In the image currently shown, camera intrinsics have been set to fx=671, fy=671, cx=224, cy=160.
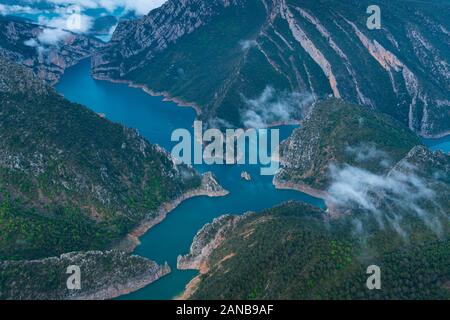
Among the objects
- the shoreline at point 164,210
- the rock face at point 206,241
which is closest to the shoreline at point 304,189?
the shoreline at point 164,210

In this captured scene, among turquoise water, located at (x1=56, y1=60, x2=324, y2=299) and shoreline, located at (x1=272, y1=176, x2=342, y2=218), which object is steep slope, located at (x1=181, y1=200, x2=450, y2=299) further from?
shoreline, located at (x1=272, y1=176, x2=342, y2=218)

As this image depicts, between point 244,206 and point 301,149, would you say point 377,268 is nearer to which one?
point 244,206

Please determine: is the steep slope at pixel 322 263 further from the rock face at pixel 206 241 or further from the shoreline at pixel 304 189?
the shoreline at pixel 304 189

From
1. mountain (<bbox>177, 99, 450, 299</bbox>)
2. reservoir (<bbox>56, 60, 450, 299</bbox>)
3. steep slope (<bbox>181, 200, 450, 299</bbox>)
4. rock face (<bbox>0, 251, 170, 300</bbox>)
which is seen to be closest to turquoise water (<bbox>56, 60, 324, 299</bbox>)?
reservoir (<bbox>56, 60, 450, 299</bbox>)

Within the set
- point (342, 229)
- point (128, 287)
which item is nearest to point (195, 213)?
point (128, 287)

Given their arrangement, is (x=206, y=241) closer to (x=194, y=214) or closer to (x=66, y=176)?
(x=194, y=214)
